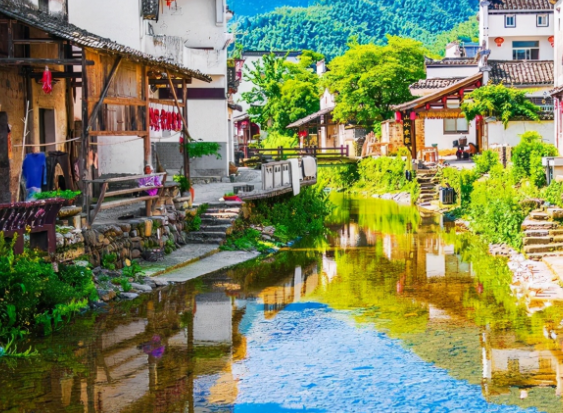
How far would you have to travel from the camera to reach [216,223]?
25.2 metres

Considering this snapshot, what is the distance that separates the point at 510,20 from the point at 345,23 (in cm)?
6970

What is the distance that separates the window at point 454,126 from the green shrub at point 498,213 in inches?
835

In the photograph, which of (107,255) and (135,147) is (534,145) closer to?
(135,147)

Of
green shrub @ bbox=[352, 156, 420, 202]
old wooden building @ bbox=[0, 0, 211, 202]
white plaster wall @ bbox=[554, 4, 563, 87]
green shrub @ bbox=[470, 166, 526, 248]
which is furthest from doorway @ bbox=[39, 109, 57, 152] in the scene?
green shrub @ bbox=[352, 156, 420, 202]

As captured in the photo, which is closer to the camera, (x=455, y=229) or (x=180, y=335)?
(x=180, y=335)

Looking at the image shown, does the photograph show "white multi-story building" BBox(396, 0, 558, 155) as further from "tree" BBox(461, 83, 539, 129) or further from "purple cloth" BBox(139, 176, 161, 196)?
"purple cloth" BBox(139, 176, 161, 196)

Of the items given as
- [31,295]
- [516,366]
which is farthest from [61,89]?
[516,366]

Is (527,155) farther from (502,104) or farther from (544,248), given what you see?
(502,104)

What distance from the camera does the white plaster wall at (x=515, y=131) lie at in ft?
142

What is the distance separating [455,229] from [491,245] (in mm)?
5916

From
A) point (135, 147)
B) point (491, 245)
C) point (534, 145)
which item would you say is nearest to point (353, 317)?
point (491, 245)

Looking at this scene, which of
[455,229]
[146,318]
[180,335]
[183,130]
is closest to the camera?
[180,335]

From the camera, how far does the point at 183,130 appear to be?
83.0 feet

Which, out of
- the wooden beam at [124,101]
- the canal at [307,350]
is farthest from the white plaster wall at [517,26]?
the wooden beam at [124,101]
